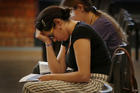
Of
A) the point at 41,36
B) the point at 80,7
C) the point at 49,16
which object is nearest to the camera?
the point at 49,16

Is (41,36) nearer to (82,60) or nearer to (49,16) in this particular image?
(49,16)

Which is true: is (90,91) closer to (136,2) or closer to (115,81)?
(115,81)

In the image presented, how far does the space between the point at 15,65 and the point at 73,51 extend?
406 centimetres

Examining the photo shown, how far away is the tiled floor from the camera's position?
476 centimetres

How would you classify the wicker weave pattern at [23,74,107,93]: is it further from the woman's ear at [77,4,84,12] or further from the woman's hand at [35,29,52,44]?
the woman's ear at [77,4,84,12]

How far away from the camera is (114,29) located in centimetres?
310

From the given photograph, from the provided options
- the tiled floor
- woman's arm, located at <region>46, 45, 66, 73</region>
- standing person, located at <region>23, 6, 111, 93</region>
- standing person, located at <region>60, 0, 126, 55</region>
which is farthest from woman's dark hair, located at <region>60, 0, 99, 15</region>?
the tiled floor

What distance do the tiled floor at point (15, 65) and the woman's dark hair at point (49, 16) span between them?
2170mm

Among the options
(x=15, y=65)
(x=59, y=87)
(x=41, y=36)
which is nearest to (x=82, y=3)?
(x=41, y=36)

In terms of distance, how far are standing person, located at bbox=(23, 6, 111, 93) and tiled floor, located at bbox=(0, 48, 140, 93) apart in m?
2.11

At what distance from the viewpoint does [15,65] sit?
6293 millimetres

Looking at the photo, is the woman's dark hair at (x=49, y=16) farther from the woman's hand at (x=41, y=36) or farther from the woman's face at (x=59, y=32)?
the woman's hand at (x=41, y=36)

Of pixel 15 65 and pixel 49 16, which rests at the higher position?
pixel 49 16

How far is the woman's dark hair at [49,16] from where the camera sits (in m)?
2.30
